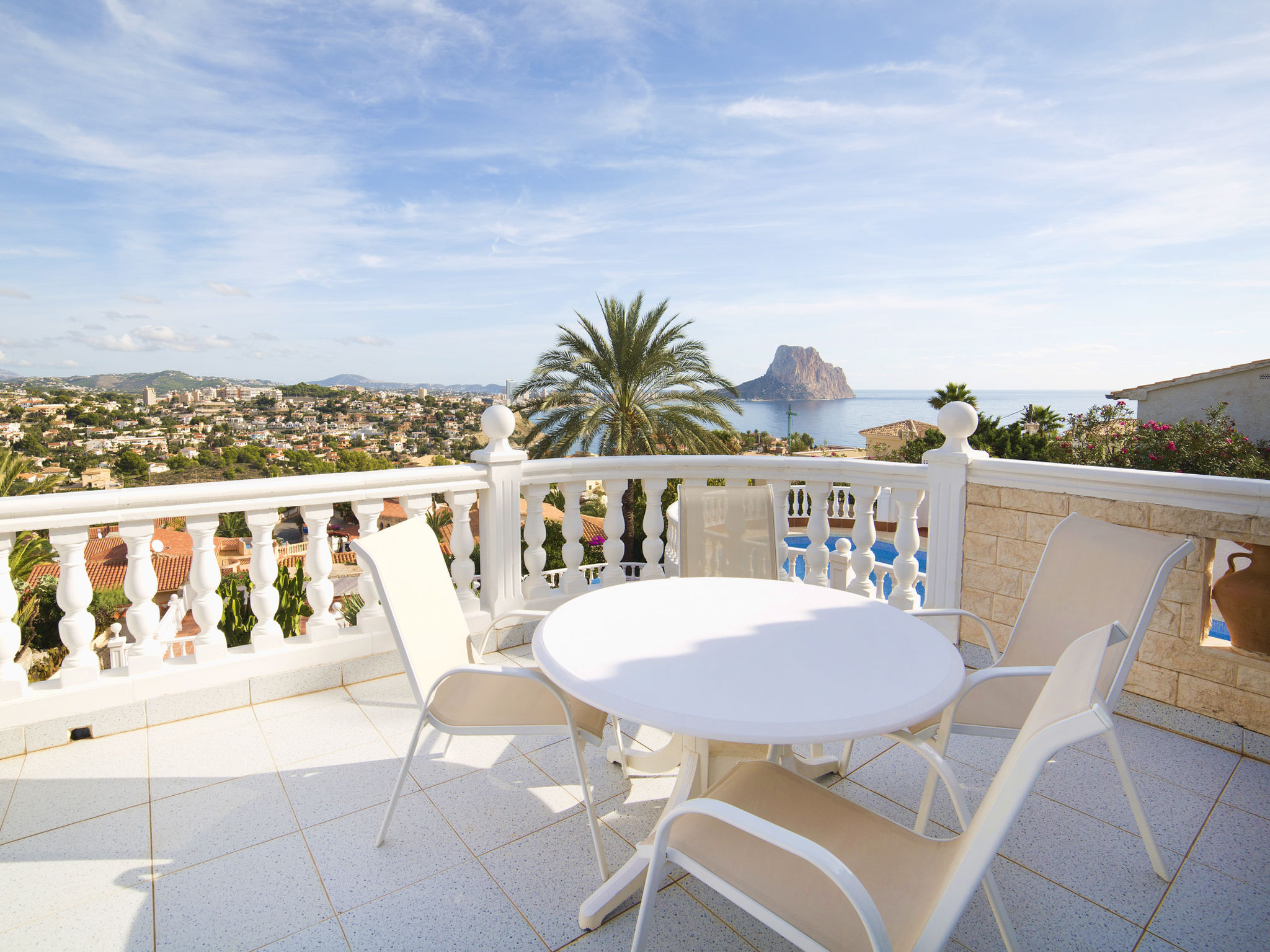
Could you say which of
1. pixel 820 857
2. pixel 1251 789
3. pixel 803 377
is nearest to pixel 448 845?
pixel 820 857

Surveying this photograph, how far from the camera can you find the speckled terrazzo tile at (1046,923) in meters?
1.46

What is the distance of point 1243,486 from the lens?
2.20 m

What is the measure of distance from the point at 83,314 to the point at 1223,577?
44.2 meters

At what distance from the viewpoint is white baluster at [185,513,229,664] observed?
2482 mm

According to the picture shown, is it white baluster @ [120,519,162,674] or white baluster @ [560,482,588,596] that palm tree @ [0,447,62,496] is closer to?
white baluster @ [120,519,162,674]

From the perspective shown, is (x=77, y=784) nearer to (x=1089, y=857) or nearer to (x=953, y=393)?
(x=1089, y=857)

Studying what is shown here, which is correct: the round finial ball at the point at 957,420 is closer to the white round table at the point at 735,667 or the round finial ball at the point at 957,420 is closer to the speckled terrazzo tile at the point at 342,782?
the white round table at the point at 735,667

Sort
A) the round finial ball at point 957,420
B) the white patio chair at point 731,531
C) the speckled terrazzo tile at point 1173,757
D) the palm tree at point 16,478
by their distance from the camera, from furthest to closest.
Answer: the palm tree at point 16,478
the round finial ball at point 957,420
the white patio chair at point 731,531
the speckled terrazzo tile at point 1173,757

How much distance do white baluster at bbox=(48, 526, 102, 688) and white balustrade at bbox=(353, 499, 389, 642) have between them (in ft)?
3.17

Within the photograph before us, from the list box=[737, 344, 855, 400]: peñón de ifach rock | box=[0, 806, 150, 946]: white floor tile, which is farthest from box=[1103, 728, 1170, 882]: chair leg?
box=[737, 344, 855, 400]: peñón de ifach rock

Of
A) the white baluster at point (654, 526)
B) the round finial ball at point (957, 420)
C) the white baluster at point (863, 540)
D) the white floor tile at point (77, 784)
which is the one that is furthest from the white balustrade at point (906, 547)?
the white floor tile at point (77, 784)

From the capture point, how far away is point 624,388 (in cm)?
1208

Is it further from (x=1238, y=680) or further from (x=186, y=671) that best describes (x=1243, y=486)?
(x=186, y=671)

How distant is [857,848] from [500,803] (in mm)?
1283
